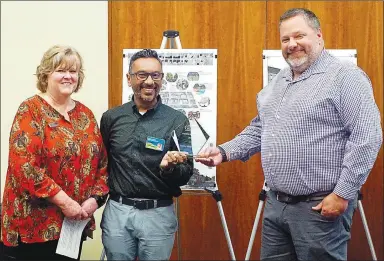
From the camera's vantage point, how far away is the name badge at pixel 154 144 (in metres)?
2.27

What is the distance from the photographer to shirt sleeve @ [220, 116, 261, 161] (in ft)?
7.86

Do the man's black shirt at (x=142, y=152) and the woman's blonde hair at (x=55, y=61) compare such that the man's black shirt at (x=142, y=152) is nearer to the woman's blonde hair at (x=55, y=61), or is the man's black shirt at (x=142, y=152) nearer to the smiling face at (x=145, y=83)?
the smiling face at (x=145, y=83)

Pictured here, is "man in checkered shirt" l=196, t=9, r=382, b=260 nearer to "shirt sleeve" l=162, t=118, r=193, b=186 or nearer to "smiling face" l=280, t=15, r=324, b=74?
"smiling face" l=280, t=15, r=324, b=74

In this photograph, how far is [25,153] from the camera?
2061 millimetres

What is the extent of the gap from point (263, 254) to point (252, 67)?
5.37 feet

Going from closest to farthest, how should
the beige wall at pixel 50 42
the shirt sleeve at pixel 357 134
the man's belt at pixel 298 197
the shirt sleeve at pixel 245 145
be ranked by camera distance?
1. the shirt sleeve at pixel 357 134
2. the man's belt at pixel 298 197
3. the shirt sleeve at pixel 245 145
4. the beige wall at pixel 50 42

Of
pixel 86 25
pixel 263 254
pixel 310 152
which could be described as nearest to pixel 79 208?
pixel 263 254

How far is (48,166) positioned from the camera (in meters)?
2.13

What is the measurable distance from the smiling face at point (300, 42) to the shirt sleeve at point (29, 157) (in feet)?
3.86

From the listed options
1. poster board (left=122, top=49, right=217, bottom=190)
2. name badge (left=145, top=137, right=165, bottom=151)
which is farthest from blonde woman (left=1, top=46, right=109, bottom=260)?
poster board (left=122, top=49, right=217, bottom=190)

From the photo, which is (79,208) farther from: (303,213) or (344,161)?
(344,161)

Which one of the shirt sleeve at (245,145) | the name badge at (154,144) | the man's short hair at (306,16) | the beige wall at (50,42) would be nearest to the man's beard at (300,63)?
the man's short hair at (306,16)

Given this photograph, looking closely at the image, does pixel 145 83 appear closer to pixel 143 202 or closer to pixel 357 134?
pixel 143 202

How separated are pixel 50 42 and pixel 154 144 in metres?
2.01
